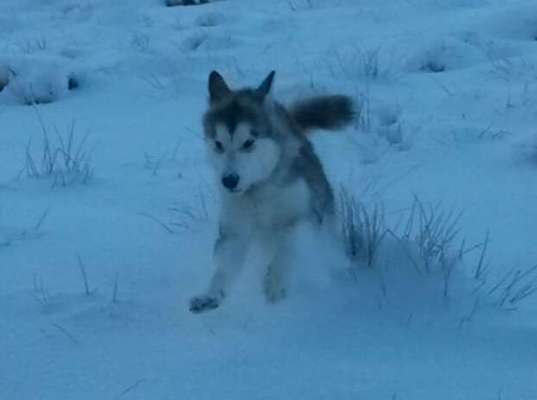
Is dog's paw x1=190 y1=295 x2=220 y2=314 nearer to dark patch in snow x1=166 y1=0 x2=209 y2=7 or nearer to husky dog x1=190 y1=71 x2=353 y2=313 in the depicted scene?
husky dog x1=190 y1=71 x2=353 y2=313

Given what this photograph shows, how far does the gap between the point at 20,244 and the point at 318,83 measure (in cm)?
308

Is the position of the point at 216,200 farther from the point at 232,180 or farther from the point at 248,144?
the point at 232,180

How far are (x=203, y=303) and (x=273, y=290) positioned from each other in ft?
0.98

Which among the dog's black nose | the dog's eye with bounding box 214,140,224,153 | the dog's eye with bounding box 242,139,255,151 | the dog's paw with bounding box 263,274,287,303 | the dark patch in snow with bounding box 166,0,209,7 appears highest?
the dog's eye with bounding box 242,139,255,151

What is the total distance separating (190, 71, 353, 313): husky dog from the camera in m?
4.56

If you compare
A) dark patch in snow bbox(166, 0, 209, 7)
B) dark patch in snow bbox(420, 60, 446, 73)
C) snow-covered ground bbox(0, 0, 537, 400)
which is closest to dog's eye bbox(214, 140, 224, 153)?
snow-covered ground bbox(0, 0, 537, 400)

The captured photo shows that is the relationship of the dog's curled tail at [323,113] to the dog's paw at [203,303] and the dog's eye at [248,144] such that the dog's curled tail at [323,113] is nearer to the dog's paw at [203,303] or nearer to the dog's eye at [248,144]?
the dog's eye at [248,144]

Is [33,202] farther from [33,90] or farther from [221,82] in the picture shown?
[33,90]

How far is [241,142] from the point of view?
4.66 metres

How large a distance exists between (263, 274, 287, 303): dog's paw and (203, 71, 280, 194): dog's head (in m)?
0.39

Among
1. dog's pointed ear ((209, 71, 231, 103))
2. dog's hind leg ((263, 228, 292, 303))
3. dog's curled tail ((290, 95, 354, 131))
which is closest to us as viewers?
dog's hind leg ((263, 228, 292, 303))

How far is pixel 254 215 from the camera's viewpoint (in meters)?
4.76

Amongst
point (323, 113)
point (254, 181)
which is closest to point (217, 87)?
point (254, 181)

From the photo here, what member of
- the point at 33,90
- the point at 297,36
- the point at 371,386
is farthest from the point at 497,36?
the point at 371,386
